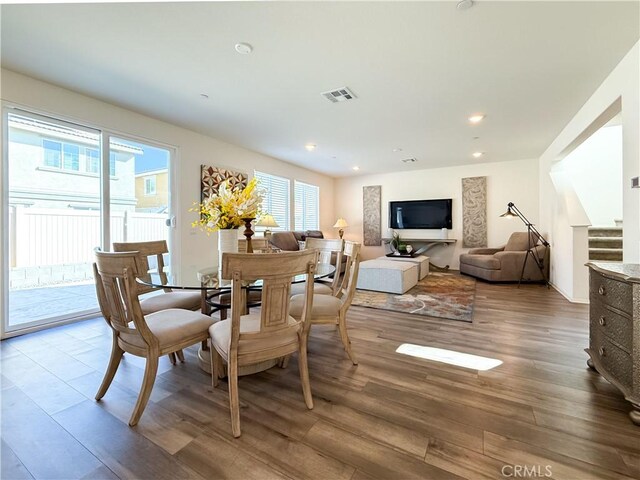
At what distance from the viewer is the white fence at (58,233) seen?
2891 mm

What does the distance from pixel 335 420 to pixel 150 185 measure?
3943 mm

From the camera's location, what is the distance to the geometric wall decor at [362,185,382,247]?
7.52m

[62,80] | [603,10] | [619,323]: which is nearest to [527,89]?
[603,10]

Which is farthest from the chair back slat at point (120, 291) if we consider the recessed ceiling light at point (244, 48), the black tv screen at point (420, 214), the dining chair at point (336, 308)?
the black tv screen at point (420, 214)

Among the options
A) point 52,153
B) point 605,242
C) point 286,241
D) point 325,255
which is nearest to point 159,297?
point 325,255

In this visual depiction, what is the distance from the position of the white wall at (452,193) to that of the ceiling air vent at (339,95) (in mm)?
4539

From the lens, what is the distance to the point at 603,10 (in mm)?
1832

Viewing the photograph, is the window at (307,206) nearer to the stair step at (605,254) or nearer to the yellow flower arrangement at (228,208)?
the yellow flower arrangement at (228,208)

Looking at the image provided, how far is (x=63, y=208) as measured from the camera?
3207 mm

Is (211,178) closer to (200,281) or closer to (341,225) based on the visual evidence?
(200,281)

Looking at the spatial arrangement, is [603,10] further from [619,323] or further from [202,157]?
[202,157]

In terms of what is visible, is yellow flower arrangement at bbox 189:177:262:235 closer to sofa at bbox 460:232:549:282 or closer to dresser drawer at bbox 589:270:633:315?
dresser drawer at bbox 589:270:633:315

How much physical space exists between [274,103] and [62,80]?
2149 mm

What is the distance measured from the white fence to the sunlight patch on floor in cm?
361
